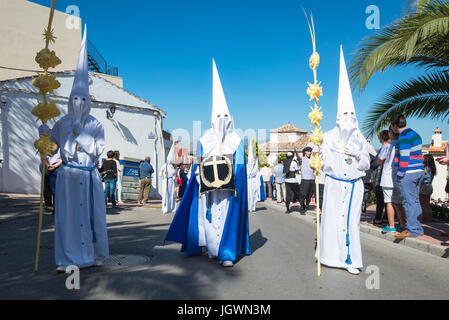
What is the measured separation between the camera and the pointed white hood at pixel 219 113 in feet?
17.8

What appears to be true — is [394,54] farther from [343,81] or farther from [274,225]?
[274,225]

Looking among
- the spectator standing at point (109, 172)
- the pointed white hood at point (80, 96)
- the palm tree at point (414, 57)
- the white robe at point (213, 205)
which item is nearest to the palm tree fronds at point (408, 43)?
the palm tree at point (414, 57)

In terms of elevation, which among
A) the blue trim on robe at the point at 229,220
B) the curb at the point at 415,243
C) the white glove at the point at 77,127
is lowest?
the curb at the point at 415,243

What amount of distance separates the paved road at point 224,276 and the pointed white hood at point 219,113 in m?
1.99

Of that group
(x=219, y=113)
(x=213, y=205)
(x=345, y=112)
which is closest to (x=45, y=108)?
(x=219, y=113)

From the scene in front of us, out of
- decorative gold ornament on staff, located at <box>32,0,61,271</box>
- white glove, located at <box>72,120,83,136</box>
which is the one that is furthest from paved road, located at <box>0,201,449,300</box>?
white glove, located at <box>72,120,83,136</box>

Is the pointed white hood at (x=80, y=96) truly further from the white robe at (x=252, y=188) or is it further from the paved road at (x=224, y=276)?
the white robe at (x=252, y=188)

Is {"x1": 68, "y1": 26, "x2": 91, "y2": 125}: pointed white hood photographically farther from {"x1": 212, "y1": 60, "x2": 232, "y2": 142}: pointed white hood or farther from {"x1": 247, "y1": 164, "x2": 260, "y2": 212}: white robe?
{"x1": 247, "y1": 164, "x2": 260, "y2": 212}: white robe

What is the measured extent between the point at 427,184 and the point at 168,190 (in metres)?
7.90

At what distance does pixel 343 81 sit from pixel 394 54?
165 inches

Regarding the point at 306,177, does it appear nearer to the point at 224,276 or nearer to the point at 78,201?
the point at 224,276

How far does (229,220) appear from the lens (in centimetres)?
519

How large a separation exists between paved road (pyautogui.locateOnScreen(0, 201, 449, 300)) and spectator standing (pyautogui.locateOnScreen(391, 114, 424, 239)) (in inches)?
23.5
